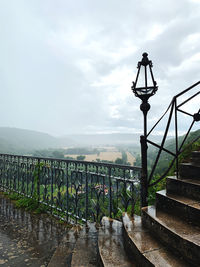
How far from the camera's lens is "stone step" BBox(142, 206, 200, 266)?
1.71m

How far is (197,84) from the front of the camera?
2857 mm

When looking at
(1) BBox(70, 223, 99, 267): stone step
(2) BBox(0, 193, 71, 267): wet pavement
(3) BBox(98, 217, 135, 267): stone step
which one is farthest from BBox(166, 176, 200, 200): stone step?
(2) BBox(0, 193, 71, 267): wet pavement

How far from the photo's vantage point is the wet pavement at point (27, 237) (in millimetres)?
2797

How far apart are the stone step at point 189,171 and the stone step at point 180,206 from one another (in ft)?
1.68

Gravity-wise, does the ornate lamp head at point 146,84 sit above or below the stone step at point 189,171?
above

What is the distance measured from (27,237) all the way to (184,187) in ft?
10.4

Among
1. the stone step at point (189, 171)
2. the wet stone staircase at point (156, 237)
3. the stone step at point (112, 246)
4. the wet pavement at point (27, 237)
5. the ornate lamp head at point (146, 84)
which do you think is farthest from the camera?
the ornate lamp head at point (146, 84)

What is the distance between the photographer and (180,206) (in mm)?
2406

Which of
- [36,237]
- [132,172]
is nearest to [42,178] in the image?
[36,237]

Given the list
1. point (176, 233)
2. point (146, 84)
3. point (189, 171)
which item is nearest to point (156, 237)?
point (176, 233)

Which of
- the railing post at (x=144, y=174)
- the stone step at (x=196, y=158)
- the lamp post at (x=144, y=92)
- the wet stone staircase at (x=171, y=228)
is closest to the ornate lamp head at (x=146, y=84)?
the lamp post at (x=144, y=92)

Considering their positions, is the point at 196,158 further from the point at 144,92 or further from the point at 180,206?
the point at 144,92

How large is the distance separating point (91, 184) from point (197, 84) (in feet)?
9.59

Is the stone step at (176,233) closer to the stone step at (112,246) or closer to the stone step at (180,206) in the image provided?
the stone step at (180,206)
